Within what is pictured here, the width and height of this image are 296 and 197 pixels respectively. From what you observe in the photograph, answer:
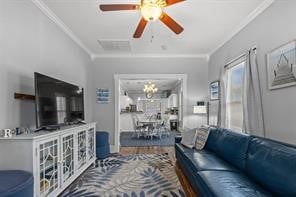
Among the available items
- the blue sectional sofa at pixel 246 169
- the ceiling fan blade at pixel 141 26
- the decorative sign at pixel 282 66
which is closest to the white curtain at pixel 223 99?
the blue sectional sofa at pixel 246 169

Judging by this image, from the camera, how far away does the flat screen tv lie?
260 cm

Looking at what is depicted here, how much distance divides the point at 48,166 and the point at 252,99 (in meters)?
3.14

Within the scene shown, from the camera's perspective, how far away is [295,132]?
2393 millimetres

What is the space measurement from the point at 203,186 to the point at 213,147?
4.64 feet

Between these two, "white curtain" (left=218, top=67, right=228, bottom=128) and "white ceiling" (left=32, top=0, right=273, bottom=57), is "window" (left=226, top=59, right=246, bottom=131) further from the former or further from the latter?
"white ceiling" (left=32, top=0, right=273, bottom=57)

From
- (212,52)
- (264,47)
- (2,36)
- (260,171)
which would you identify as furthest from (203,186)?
(212,52)

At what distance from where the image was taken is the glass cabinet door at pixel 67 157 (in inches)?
116

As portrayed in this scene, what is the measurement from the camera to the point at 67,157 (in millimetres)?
3129

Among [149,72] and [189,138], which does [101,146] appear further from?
[149,72]

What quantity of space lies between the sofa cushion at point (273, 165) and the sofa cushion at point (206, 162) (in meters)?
0.32

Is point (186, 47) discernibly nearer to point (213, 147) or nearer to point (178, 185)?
point (213, 147)

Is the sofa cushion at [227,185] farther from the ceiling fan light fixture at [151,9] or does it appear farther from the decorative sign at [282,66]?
the ceiling fan light fixture at [151,9]

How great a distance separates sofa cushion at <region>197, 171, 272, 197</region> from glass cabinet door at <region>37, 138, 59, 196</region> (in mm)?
1827

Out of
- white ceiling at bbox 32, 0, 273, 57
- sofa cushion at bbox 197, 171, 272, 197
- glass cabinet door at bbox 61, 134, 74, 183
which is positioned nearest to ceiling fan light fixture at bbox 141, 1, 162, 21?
white ceiling at bbox 32, 0, 273, 57
